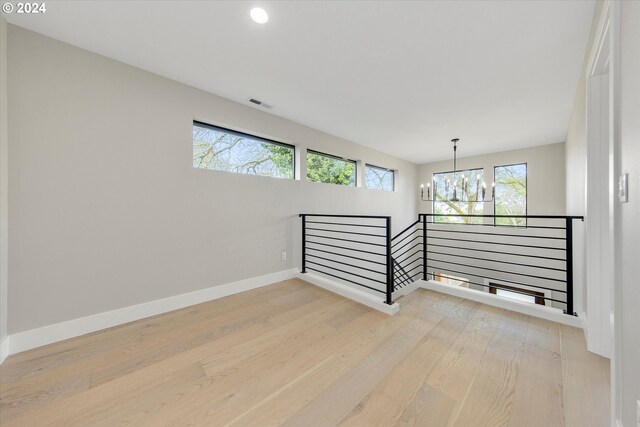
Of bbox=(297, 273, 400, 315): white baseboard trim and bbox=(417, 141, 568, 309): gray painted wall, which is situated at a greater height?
bbox=(417, 141, 568, 309): gray painted wall

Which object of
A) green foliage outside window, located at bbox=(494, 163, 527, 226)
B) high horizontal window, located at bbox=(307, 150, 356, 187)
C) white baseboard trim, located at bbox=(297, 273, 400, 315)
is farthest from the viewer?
green foliage outside window, located at bbox=(494, 163, 527, 226)

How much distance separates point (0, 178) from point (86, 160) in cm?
50

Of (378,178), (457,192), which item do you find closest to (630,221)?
(378,178)

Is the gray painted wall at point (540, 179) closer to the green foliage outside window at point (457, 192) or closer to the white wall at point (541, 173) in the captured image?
the white wall at point (541, 173)

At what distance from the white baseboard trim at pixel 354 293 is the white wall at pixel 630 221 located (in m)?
1.51

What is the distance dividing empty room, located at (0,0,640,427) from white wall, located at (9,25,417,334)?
0.6 inches

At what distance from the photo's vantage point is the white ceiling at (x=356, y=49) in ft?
5.42

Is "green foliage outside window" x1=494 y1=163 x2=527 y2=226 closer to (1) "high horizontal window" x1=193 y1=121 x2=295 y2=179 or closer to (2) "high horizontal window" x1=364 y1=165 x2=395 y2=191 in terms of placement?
(2) "high horizontal window" x1=364 y1=165 x2=395 y2=191

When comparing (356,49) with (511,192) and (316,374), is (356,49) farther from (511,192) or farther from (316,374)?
(511,192)

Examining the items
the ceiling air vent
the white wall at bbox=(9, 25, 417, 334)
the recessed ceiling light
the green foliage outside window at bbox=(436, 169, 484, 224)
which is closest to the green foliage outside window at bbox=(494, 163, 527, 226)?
the green foliage outside window at bbox=(436, 169, 484, 224)

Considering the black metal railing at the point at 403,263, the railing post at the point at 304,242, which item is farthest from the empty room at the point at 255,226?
the black metal railing at the point at 403,263

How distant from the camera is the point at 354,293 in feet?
8.89

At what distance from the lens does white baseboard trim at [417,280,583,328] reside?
207cm

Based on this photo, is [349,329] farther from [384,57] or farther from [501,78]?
[501,78]
